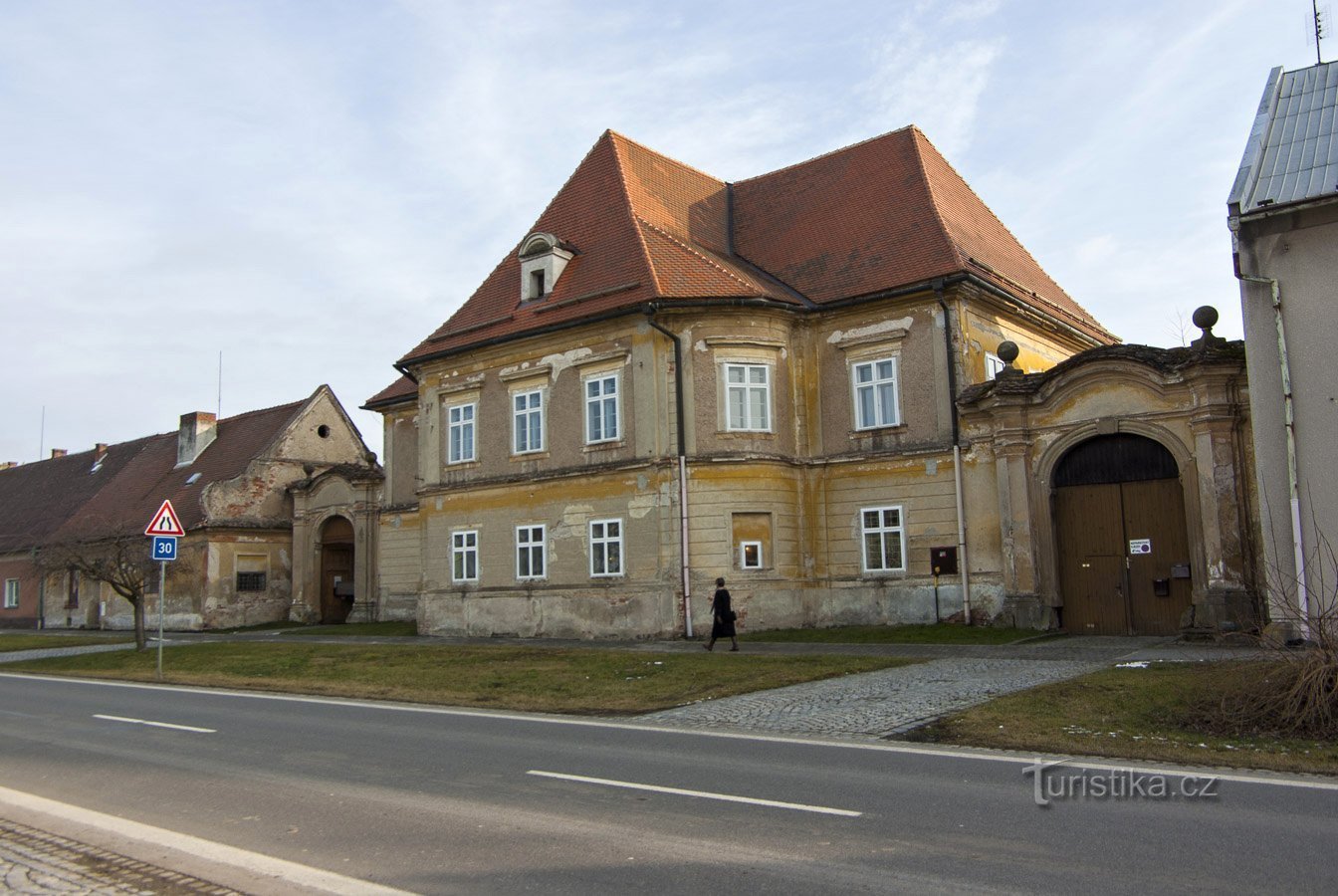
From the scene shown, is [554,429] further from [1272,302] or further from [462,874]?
[462,874]

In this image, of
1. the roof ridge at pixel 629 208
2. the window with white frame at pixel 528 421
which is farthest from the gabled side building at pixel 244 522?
the roof ridge at pixel 629 208

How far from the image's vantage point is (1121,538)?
73.4 ft

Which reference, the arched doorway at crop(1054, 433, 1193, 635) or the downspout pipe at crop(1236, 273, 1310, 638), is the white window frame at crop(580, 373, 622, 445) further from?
the downspout pipe at crop(1236, 273, 1310, 638)

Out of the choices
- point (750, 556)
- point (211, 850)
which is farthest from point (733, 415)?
point (211, 850)

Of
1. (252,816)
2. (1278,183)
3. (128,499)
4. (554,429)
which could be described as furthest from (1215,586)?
(128,499)

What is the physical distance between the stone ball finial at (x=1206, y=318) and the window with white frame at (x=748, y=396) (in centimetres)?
933

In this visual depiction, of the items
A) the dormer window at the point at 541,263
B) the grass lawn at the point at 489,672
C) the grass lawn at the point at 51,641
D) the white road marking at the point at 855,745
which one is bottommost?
the white road marking at the point at 855,745

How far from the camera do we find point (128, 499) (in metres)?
45.1

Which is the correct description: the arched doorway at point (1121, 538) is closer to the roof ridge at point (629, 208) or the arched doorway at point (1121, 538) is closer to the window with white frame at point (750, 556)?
the window with white frame at point (750, 556)

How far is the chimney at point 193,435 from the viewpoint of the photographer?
4506cm

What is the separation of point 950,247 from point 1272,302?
29.0 feet

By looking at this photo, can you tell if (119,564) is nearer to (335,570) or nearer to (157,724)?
(335,570)

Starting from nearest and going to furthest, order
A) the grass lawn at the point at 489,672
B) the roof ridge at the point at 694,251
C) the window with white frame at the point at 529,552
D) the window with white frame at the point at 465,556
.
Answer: the grass lawn at the point at 489,672, the roof ridge at the point at 694,251, the window with white frame at the point at 529,552, the window with white frame at the point at 465,556

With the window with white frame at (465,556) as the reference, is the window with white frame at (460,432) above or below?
above
